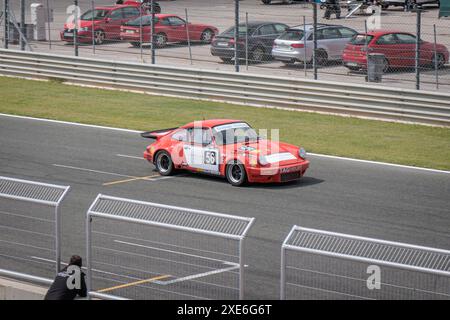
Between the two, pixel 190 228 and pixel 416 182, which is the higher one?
pixel 190 228

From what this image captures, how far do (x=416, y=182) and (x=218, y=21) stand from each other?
75.2 ft

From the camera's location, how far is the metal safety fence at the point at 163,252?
32.2 feet

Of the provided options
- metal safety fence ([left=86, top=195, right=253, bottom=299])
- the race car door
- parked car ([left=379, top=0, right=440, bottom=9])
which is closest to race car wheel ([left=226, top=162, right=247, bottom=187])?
the race car door

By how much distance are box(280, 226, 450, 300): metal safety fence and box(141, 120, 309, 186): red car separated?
8.24m

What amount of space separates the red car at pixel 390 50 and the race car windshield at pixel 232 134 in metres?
7.46

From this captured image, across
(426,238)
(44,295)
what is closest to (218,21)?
(426,238)

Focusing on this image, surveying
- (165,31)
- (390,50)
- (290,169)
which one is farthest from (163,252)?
(165,31)

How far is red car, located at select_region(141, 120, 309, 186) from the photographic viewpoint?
18125mm

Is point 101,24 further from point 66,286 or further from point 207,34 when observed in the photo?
point 66,286

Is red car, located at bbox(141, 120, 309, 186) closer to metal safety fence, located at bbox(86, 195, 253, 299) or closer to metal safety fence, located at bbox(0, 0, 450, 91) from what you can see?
metal safety fence, located at bbox(0, 0, 450, 91)

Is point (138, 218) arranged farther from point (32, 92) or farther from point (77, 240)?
point (32, 92)

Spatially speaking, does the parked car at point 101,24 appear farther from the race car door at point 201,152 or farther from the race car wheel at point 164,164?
the race car door at point 201,152

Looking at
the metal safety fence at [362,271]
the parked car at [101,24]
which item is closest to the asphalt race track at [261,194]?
the metal safety fence at [362,271]
